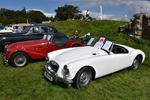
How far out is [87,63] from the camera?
193 inches

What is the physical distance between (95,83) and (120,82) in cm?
84

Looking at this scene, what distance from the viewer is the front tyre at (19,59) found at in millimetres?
6840

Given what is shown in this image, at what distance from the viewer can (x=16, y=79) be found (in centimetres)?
584

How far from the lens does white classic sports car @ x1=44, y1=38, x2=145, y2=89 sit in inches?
187

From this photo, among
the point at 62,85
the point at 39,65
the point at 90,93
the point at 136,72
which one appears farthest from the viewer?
the point at 39,65

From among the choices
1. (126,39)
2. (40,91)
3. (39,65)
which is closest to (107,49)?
(40,91)

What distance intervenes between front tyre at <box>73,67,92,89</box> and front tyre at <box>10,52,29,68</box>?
2980mm

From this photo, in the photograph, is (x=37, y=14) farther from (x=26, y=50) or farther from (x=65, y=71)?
(x=65, y=71)

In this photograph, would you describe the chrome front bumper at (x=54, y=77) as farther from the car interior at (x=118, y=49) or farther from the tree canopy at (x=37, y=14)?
the tree canopy at (x=37, y=14)

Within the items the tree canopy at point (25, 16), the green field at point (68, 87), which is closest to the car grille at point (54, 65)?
the green field at point (68, 87)

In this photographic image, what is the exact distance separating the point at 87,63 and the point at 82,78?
455mm

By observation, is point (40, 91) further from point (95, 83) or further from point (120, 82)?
point (120, 82)

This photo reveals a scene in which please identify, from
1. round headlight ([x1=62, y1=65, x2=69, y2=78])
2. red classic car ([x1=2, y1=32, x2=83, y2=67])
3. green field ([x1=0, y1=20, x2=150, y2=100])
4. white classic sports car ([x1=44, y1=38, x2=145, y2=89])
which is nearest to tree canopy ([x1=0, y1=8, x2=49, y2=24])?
red classic car ([x1=2, y1=32, x2=83, y2=67])

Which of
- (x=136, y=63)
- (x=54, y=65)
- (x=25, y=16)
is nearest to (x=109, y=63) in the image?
(x=54, y=65)
